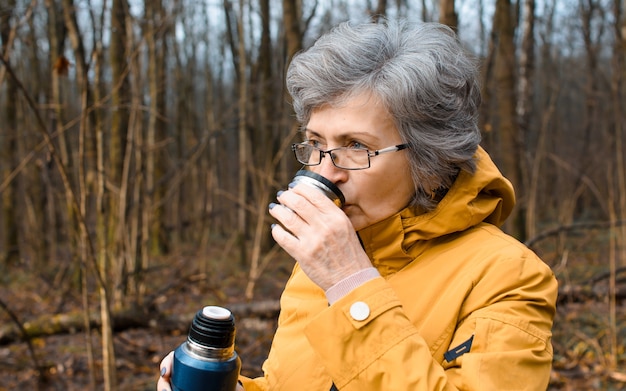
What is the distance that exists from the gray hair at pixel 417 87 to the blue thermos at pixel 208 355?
0.61 m

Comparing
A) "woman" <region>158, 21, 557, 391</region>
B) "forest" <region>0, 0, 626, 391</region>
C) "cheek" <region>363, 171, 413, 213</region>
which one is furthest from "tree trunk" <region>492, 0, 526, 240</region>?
"cheek" <region>363, 171, 413, 213</region>

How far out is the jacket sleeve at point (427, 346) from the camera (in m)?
1.14

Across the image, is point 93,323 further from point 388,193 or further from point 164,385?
point 388,193

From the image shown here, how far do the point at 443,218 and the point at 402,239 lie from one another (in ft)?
0.39

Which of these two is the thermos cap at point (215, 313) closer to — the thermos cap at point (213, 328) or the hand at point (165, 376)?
the thermos cap at point (213, 328)

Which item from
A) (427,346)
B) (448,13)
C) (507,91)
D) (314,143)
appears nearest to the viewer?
(427,346)

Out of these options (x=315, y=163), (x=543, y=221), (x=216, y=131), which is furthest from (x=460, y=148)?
(x=543, y=221)

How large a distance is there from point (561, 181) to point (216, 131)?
11390mm

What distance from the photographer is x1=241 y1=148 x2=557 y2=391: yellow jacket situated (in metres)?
1.17

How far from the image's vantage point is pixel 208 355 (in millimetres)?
1294

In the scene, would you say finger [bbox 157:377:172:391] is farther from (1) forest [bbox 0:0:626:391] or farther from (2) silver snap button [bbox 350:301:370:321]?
(1) forest [bbox 0:0:626:391]

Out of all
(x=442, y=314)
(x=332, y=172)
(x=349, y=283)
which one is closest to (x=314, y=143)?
(x=332, y=172)

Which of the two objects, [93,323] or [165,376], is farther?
[93,323]

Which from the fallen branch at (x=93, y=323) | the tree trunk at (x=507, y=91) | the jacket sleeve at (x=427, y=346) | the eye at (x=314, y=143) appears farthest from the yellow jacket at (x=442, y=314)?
the tree trunk at (x=507, y=91)
